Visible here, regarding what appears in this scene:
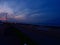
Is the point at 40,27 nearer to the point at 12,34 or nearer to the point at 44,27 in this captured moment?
the point at 44,27

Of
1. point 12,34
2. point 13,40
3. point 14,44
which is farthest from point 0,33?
point 14,44

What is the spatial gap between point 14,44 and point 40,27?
745cm

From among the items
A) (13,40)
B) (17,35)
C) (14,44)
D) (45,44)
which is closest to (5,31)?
(17,35)

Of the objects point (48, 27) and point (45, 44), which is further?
point (48, 27)

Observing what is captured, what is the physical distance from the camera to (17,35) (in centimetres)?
→ 1255

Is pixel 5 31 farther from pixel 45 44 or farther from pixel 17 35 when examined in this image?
pixel 45 44

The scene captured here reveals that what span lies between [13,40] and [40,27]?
6.59 m

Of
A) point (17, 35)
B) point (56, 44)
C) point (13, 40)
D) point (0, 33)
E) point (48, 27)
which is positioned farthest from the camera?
point (48, 27)

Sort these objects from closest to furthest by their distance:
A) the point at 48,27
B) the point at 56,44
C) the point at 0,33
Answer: the point at 56,44
the point at 0,33
the point at 48,27

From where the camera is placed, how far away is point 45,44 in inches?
408

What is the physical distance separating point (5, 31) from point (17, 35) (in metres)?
1.95

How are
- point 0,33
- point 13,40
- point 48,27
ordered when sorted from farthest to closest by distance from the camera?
point 48,27 → point 0,33 → point 13,40

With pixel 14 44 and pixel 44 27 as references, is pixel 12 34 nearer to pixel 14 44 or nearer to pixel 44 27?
pixel 14 44

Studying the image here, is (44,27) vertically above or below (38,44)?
above
